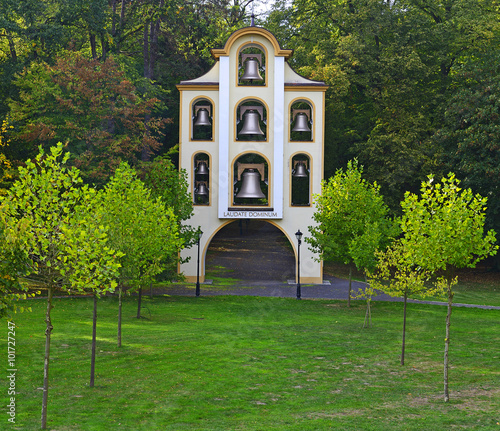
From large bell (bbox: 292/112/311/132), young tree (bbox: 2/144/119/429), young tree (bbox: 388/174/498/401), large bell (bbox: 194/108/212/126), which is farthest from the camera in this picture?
large bell (bbox: 194/108/212/126)

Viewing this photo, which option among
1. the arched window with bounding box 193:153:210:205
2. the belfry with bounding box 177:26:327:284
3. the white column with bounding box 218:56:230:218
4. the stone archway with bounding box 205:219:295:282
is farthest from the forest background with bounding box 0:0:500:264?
the stone archway with bounding box 205:219:295:282

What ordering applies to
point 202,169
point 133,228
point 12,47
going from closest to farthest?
point 133,228 → point 202,169 → point 12,47

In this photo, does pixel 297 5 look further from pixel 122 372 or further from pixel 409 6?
pixel 122 372

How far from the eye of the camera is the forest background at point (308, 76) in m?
35.8

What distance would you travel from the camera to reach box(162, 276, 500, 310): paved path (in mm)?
34469

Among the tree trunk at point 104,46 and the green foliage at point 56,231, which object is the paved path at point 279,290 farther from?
the green foliage at point 56,231

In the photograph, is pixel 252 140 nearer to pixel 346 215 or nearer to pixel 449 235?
pixel 346 215

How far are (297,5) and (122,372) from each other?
40278mm

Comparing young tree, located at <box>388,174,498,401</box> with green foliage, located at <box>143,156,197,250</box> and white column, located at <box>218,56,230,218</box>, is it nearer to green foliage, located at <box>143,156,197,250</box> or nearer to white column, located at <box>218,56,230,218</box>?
green foliage, located at <box>143,156,197,250</box>

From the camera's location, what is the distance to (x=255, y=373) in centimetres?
1738

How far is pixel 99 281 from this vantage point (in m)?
12.7

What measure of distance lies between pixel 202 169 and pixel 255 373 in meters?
23.2

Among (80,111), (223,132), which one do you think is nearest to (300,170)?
(223,132)

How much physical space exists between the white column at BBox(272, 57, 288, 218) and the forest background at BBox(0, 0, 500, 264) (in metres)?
6.71
